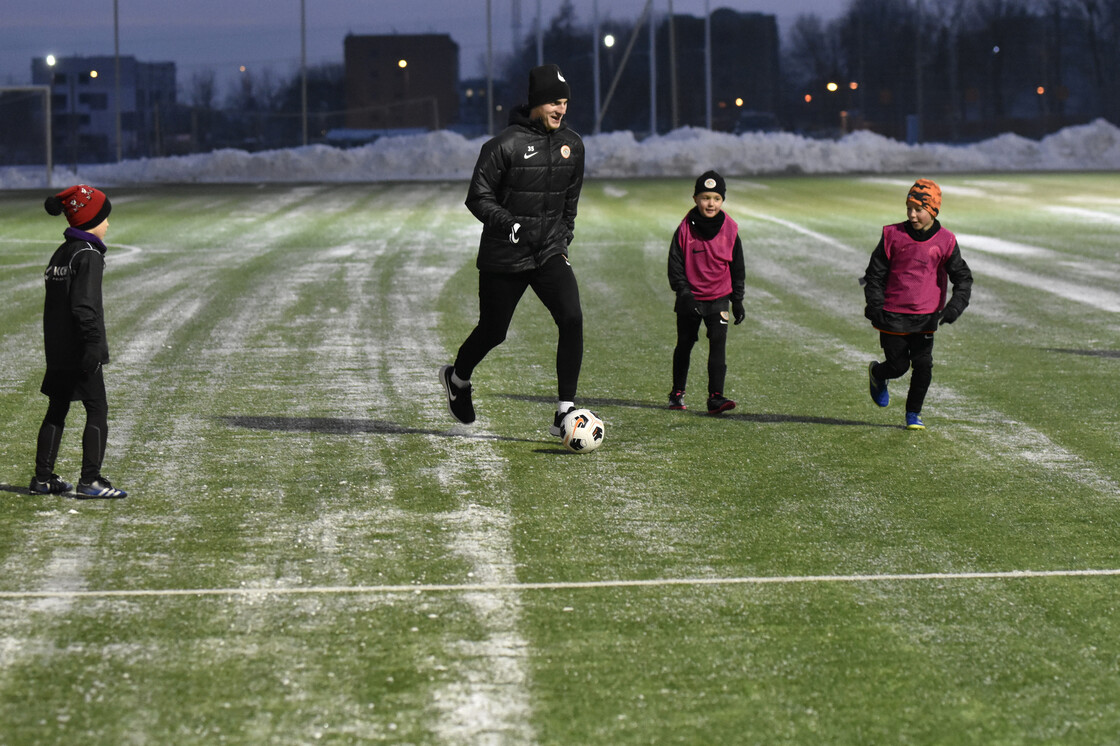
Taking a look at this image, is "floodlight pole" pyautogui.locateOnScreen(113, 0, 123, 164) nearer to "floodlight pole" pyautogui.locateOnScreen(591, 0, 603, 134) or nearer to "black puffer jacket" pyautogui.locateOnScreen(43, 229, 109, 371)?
"floodlight pole" pyautogui.locateOnScreen(591, 0, 603, 134)

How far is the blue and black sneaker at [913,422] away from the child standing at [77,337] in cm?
436

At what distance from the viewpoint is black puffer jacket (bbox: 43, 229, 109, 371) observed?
20.1ft

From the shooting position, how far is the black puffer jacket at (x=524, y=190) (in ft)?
23.9

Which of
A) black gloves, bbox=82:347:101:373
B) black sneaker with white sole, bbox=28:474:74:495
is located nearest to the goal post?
black sneaker with white sole, bbox=28:474:74:495

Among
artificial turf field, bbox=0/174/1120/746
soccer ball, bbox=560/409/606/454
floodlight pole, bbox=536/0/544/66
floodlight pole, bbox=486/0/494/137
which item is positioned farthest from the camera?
floodlight pole, bbox=536/0/544/66

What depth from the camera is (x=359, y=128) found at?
5678 centimetres

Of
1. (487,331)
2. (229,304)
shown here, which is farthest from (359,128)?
(487,331)

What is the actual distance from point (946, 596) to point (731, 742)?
5.06ft

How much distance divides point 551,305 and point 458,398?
836 millimetres

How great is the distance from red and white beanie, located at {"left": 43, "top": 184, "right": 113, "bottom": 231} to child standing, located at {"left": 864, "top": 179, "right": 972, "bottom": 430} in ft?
13.6

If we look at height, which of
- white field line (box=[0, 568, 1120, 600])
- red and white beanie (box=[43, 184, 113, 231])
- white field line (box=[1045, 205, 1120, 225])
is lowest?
white field line (box=[0, 568, 1120, 600])

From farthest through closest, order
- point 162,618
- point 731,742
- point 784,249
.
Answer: point 784,249
point 162,618
point 731,742

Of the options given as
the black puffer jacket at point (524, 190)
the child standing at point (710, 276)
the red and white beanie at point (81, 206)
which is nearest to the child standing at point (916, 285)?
the child standing at point (710, 276)

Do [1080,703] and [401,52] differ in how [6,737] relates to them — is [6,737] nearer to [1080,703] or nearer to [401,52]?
[1080,703]
